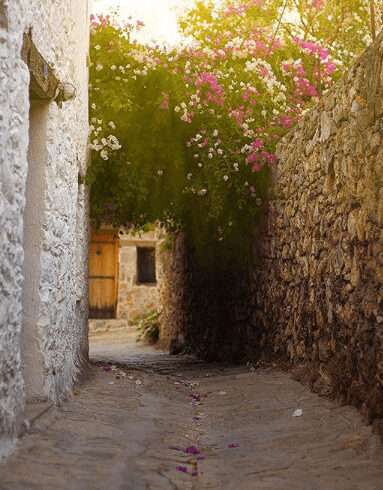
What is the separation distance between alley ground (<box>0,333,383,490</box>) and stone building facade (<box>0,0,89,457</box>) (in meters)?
0.25

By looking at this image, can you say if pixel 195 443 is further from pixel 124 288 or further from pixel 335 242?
pixel 124 288

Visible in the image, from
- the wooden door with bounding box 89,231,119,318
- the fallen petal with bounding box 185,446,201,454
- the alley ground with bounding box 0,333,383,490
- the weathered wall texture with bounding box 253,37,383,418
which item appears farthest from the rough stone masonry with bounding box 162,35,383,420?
the wooden door with bounding box 89,231,119,318

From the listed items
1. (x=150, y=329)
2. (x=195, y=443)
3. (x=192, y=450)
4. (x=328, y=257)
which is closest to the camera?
(x=192, y=450)

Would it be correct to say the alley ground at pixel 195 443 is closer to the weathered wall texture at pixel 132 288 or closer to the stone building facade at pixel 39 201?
the stone building facade at pixel 39 201

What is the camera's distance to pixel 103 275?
1769 cm

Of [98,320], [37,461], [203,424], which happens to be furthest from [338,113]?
Result: [98,320]

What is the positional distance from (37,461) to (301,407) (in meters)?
2.41

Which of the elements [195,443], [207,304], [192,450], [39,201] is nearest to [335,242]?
[195,443]

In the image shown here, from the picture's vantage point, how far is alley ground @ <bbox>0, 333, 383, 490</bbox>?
3119mm

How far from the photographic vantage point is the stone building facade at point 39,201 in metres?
3.19

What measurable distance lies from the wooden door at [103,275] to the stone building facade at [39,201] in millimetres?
11036

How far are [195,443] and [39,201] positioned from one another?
184cm

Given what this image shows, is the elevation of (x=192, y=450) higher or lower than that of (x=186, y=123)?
lower

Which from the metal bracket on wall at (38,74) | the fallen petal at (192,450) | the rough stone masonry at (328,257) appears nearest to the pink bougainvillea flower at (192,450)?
the fallen petal at (192,450)
